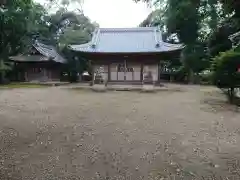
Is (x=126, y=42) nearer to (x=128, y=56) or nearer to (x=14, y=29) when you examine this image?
(x=128, y=56)

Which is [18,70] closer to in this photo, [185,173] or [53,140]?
[53,140]

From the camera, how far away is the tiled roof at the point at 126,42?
82.8ft

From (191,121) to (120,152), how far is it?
Result: 158 inches

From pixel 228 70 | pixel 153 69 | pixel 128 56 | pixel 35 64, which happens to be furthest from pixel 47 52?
pixel 228 70

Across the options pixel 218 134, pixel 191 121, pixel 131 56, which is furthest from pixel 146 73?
pixel 218 134

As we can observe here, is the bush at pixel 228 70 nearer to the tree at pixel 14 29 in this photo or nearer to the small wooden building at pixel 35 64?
the tree at pixel 14 29

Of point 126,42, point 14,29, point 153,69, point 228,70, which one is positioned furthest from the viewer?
point 14,29

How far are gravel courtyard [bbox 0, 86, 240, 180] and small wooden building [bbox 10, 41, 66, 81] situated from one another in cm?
2362

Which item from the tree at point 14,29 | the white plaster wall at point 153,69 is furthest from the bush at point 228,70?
the tree at point 14,29

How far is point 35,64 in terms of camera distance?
3369 centimetres

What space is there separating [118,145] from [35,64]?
29.3 metres

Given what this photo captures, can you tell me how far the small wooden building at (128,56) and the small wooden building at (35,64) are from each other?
836cm

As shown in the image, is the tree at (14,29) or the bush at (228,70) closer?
the bush at (228,70)

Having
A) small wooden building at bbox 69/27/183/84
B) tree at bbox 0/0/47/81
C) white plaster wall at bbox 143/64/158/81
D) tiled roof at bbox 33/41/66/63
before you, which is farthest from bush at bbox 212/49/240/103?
tiled roof at bbox 33/41/66/63
